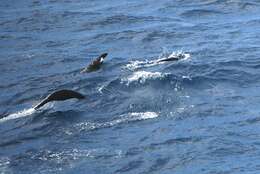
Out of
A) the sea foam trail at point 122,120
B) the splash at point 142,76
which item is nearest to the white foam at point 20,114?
the sea foam trail at point 122,120

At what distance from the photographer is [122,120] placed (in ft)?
53.1

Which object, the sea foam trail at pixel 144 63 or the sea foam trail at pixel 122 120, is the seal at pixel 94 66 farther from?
the sea foam trail at pixel 122 120

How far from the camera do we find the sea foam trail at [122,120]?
15883 mm

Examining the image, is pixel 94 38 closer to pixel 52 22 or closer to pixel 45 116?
pixel 52 22

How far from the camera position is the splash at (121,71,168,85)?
63.3ft

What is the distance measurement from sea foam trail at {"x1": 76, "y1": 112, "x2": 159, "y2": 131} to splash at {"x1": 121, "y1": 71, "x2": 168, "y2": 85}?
283 cm

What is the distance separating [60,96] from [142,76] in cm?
297

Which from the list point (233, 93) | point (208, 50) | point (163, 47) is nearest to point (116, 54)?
point (163, 47)

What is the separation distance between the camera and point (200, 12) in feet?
97.8

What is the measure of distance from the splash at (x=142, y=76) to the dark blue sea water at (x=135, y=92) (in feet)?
0.11

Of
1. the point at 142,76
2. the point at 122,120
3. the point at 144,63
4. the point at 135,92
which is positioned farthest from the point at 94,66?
the point at 122,120

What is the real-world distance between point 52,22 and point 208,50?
9714mm

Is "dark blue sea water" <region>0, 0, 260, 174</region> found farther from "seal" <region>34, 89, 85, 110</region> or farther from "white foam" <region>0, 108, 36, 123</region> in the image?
"seal" <region>34, 89, 85, 110</region>

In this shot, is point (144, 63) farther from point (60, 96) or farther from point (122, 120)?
point (122, 120)
